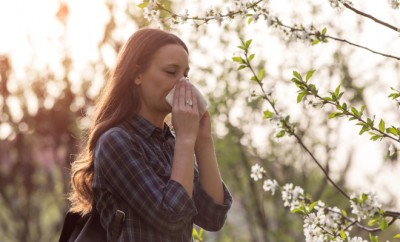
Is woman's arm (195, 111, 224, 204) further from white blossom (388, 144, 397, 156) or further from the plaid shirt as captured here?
white blossom (388, 144, 397, 156)

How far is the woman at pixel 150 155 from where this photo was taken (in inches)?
103

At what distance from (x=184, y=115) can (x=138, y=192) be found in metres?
0.35

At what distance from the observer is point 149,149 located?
2807mm

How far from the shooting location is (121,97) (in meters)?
2.93

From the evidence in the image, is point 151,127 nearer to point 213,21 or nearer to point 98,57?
point 213,21

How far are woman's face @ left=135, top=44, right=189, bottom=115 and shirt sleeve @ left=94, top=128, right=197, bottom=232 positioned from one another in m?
0.20

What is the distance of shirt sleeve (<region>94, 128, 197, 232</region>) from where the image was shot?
2.57 metres

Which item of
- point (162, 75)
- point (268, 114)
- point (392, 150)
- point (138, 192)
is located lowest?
point (138, 192)

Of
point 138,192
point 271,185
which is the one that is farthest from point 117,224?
point 271,185

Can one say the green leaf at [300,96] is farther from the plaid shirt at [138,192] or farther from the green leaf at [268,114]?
the plaid shirt at [138,192]

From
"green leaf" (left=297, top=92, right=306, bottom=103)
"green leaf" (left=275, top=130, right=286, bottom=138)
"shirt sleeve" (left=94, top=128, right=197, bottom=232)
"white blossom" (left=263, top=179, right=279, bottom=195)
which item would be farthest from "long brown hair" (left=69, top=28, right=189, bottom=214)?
"white blossom" (left=263, top=179, right=279, bottom=195)

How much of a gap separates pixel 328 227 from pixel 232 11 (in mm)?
1037

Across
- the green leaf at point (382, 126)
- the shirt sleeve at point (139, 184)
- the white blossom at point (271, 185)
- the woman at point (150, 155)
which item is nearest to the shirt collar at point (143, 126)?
the woman at point (150, 155)

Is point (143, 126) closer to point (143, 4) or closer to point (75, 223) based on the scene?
point (75, 223)
